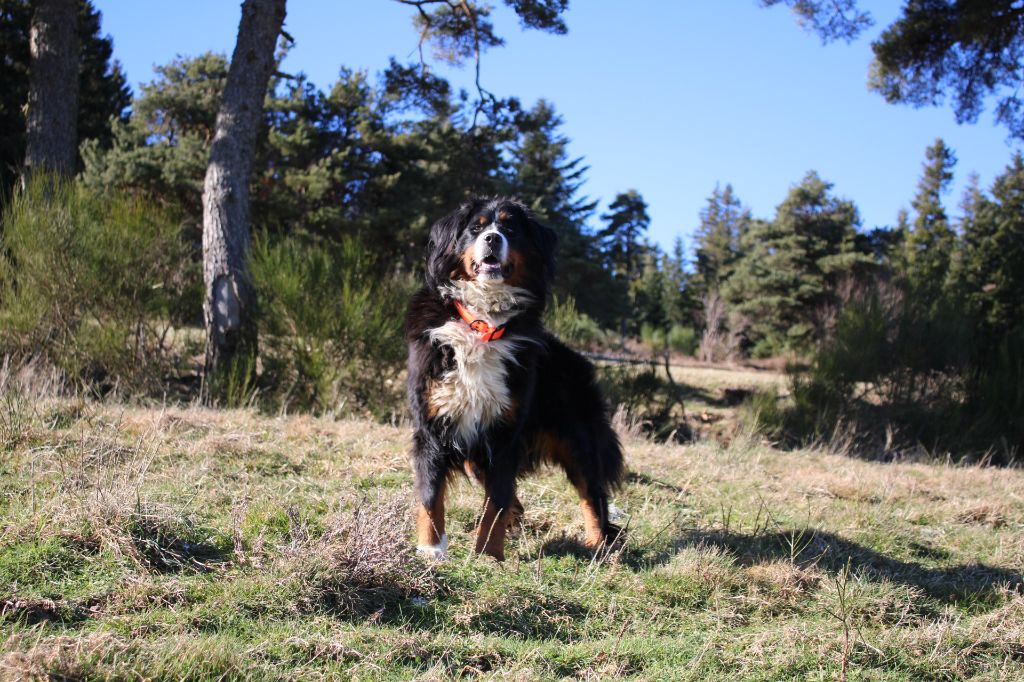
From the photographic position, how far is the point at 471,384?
14.3ft

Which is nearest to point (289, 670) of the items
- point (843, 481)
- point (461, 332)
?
point (461, 332)

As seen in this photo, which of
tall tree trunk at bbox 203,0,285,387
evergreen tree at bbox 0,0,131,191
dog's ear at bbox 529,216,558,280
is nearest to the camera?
dog's ear at bbox 529,216,558,280

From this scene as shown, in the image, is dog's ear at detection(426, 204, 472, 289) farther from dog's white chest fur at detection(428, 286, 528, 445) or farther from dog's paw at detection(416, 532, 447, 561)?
dog's paw at detection(416, 532, 447, 561)

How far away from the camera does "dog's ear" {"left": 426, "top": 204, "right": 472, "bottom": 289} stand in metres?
4.75

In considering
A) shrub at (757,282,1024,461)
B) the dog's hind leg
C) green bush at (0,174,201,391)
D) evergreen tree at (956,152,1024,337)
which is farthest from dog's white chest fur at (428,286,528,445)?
evergreen tree at (956,152,1024,337)

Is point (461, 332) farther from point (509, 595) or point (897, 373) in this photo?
point (897, 373)

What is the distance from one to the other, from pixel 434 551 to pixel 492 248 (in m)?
1.73

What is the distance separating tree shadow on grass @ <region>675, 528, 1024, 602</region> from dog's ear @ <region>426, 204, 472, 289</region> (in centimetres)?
215

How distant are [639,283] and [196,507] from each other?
175 feet

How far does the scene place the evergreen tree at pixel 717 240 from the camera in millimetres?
55219

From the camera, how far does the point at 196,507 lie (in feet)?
14.0

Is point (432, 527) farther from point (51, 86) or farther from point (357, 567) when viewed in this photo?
point (51, 86)

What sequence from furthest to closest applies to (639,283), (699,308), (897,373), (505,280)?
1. (639,283)
2. (699,308)
3. (897,373)
4. (505,280)

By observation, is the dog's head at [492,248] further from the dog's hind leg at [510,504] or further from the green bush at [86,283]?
the green bush at [86,283]
